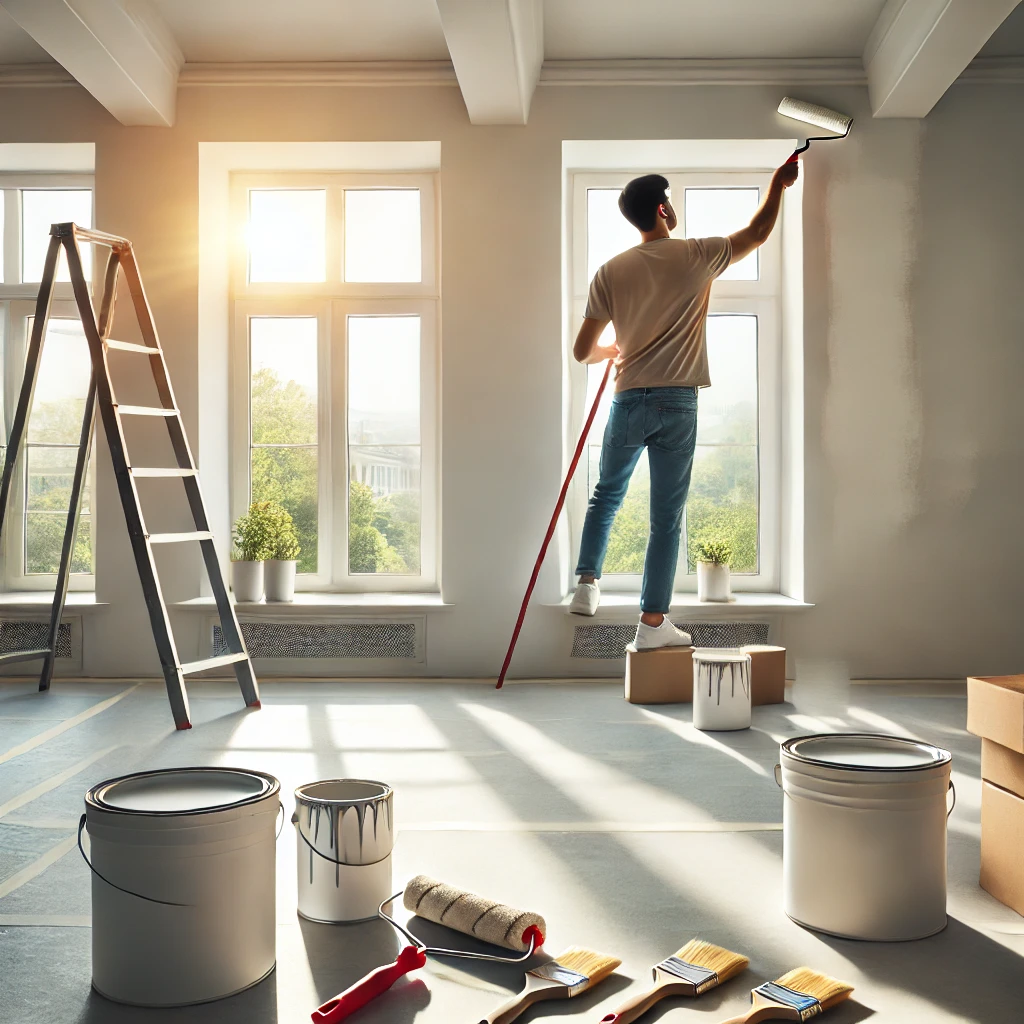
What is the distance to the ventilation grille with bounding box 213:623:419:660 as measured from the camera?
4363 mm

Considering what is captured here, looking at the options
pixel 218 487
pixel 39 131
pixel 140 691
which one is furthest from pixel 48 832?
pixel 39 131

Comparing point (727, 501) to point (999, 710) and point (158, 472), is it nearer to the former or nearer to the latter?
point (158, 472)

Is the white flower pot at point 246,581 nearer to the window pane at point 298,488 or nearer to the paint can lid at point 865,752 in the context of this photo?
the window pane at point 298,488

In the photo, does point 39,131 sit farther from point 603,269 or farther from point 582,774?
point 582,774

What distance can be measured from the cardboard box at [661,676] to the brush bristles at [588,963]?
2.19 meters

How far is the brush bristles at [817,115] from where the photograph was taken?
420cm

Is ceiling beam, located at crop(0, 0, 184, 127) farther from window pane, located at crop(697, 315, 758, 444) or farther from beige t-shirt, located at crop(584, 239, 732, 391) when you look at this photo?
window pane, located at crop(697, 315, 758, 444)

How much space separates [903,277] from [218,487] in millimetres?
3265

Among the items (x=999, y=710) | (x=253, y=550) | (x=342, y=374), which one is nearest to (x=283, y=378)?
(x=342, y=374)

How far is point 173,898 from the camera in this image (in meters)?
1.46

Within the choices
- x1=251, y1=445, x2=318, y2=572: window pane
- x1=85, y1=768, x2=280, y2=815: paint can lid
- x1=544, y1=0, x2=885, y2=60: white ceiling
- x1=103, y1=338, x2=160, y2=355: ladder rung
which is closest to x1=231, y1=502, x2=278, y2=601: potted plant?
x1=251, y1=445, x2=318, y2=572: window pane

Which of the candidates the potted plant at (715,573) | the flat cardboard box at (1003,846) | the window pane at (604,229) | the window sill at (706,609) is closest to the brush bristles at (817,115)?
the window pane at (604,229)

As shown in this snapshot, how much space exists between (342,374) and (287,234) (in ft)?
2.45

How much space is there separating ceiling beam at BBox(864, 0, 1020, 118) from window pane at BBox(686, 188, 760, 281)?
707mm
